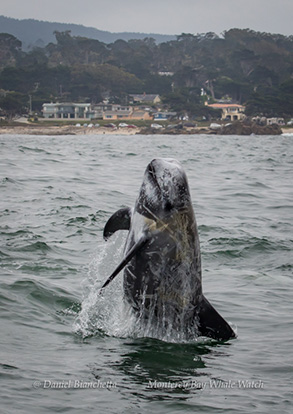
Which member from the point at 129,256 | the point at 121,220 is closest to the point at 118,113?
the point at 121,220

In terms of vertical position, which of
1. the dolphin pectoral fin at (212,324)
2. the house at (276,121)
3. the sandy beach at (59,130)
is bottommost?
the sandy beach at (59,130)

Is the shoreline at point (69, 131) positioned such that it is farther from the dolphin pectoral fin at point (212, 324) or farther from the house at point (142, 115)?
the dolphin pectoral fin at point (212, 324)

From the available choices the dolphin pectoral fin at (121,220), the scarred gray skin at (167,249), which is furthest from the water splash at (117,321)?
the dolphin pectoral fin at (121,220)

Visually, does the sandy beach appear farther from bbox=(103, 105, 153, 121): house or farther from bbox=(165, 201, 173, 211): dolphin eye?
bbox=(165, 201, 173, 211): dolphin eye

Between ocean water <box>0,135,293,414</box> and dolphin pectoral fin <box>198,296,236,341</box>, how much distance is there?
0.19 metres

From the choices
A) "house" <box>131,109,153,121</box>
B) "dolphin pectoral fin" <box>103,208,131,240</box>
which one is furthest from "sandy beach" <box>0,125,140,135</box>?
"dolphin pectoral fin" <box>103,208,131,240</box>

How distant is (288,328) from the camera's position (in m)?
8.03

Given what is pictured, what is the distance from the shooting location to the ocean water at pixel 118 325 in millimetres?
5785

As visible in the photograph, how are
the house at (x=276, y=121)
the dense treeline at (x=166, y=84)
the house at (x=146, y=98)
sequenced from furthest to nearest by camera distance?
the house at (x=146, y=98), the dense treeline at (x=166, y=84), the house at (x=276, y=121)

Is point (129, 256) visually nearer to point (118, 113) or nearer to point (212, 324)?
point (212, 324)

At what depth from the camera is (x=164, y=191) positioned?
7.04 metres

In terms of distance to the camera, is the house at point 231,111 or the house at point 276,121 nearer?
the house at point 276,121

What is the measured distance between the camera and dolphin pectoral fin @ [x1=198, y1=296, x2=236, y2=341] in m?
6.96

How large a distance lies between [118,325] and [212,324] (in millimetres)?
1112
